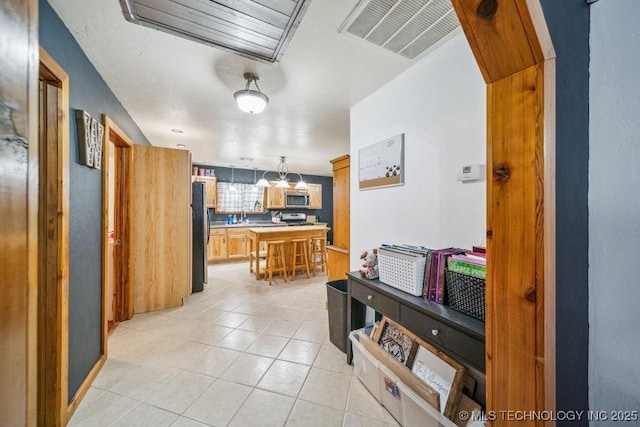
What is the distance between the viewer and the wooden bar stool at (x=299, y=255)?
14.0 feet

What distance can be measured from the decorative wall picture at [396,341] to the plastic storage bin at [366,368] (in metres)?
0.13

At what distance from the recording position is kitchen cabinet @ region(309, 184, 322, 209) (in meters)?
7.27

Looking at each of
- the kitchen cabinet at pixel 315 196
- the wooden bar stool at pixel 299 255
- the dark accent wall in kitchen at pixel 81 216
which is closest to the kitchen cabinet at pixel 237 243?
the wooden bar stool at pixel 299 255

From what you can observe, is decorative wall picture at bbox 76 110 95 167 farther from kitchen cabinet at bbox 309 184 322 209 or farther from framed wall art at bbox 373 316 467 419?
kitchen cabinet at bbox 309 184 322 209

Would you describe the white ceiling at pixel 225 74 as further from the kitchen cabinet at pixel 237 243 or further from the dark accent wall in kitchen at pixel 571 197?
the kitchen cabinet at pixel 237 243

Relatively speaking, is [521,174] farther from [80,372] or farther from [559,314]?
[80,372]

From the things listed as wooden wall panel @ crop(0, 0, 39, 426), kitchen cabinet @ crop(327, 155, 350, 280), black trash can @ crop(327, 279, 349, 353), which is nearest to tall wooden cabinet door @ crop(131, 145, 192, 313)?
kitchen cabinet @ crop(327, 155, 350, 280)

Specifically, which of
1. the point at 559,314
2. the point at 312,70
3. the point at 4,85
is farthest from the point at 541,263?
the point at 312,70

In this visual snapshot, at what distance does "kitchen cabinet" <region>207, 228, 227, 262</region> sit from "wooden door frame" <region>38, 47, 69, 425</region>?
4287 millimetres

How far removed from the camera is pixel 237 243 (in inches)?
230

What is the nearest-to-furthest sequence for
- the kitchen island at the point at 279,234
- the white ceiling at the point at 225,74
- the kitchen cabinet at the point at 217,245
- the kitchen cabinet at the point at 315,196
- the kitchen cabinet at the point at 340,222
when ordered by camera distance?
the white ceiling at the point at 225,74 → the kitchen cabinet at the point at 340,222 → the kitchen island at the point at 279,234 → the kitchen cabinet at the point at 217,245 → the kitchen cabinet at the point at 315,196

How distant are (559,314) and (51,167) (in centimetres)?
241

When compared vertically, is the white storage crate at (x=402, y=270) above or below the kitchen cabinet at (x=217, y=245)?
above

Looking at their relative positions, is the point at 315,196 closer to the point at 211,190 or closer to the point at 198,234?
the point at 211,190
